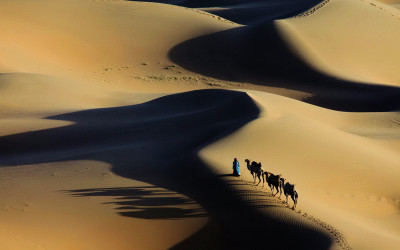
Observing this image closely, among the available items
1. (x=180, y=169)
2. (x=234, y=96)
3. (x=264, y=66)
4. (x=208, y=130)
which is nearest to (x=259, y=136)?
(x=208, y=130)

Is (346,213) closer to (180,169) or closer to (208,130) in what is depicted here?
(180,169)

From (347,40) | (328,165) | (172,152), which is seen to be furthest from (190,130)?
(347,40)

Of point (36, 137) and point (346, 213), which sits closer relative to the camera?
point (346, 213)

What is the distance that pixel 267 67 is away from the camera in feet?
120

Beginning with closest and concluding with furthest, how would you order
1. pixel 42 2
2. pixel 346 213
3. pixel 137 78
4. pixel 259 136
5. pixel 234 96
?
pixel 346 213, pixel 259 136, pixel 234 96, pixel 137 78, pixel 42 2

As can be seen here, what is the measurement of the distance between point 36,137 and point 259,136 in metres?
6.81

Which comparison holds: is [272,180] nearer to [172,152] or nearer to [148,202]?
[148,202]

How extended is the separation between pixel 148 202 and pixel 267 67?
24.2m

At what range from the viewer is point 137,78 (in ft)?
111

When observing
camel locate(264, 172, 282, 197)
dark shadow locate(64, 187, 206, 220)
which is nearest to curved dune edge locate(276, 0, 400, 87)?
camel locate(264, 172, 282, 197)

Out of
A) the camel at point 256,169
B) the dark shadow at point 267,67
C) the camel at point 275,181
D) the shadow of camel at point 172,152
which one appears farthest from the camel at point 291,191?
the dark shadow at point 267,67

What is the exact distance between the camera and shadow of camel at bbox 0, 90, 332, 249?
39.4 feet

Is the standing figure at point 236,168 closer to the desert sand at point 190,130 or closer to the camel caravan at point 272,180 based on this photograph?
the camel caravan at point 272,180

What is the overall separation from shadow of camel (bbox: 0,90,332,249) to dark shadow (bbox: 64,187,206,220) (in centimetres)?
2
